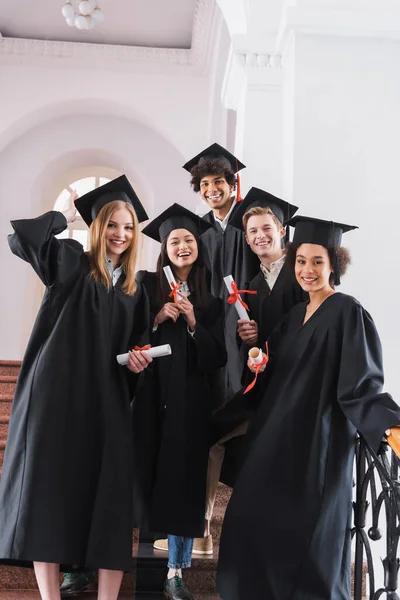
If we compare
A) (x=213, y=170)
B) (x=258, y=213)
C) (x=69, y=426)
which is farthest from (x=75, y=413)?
(x=213, y=170)

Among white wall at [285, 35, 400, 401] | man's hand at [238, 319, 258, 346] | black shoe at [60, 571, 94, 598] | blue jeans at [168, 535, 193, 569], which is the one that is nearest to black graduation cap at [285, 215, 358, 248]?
man's hand at [238, 319, 258, 346]

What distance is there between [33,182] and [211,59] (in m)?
3.50

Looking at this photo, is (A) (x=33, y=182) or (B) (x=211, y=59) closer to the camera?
(B) (x=211, y=59)

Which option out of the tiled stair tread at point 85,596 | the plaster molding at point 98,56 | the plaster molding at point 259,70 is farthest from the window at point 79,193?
the tiled stair tread at point 85,596

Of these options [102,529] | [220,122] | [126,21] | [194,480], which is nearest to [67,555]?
[102,529]

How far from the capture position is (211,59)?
29.2 ft

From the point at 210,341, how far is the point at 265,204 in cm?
97

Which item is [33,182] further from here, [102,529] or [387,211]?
[102,529]

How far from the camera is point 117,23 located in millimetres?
8914

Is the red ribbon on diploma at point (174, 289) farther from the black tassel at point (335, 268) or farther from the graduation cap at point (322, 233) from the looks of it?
the black tassel at point (335, 268)

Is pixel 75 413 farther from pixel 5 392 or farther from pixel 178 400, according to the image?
pixel 5 392

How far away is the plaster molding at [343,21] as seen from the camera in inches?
182

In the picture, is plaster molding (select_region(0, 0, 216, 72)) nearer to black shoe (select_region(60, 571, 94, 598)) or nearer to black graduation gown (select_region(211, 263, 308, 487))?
black graduation gown (select_region(211, 263, 308, 487))

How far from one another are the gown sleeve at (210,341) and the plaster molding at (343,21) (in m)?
2.38
